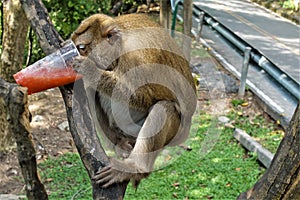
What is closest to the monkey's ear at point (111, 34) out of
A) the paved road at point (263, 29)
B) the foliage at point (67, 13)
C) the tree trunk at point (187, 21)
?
the tree trunk at point (187, 21)

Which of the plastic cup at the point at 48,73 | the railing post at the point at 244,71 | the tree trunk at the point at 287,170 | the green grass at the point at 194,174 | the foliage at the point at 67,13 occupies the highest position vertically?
the plastic cup at the point at 48,73

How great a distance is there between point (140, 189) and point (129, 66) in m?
2.39

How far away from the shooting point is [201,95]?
7.69 meters

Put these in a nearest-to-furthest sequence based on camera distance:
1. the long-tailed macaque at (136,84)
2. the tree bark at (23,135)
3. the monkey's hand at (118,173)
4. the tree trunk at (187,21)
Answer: the monkey's hand at (118,173) < the tree bark at (23,135) < the long-tailed macaque at (136,84) < the tree trunk at (187,21)

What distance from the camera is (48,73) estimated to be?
2814 millimetres

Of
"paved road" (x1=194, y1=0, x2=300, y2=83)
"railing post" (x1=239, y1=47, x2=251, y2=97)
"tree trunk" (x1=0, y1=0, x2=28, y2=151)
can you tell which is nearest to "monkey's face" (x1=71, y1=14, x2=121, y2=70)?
"tree trunk" (x1=0, y1=0, x2=28, y2=151)

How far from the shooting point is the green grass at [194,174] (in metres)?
5.28

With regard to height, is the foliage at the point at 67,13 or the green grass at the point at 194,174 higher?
the foliage at the point at 67,13

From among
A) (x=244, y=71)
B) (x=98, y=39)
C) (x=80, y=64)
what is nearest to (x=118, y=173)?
(x=80, y=64)

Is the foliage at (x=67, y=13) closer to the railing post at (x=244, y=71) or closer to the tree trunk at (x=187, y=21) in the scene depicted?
the tree trunk at (x=187, y=21)

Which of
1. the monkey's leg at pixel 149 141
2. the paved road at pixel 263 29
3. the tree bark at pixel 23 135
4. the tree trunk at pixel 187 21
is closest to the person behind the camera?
the tree bark at pixel 23 135

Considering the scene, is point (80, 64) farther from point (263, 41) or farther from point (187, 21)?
point (263, 41)

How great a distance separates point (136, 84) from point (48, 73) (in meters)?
0.73

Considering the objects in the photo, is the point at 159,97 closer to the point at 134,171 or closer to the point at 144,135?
the point at 144,135
